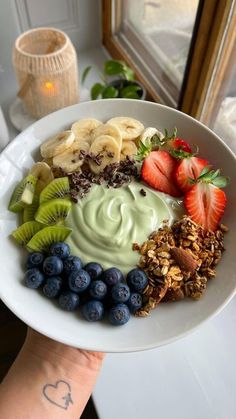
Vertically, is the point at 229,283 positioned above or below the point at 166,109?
below

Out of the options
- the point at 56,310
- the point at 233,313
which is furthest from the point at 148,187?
the point at 233,313

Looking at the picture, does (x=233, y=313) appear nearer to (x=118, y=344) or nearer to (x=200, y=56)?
(x=118, y=344)

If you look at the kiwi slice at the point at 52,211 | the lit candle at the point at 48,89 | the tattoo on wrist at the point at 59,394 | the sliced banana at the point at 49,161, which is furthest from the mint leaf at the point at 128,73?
the tattoo on wrist at the point at 59,394

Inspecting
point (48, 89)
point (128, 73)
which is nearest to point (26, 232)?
point (48, 89)

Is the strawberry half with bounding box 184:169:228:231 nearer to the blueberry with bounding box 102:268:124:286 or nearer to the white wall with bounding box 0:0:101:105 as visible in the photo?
the blueberry with bounding box 102:268:124:286

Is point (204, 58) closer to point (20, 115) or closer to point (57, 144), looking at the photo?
point (57, 144)
